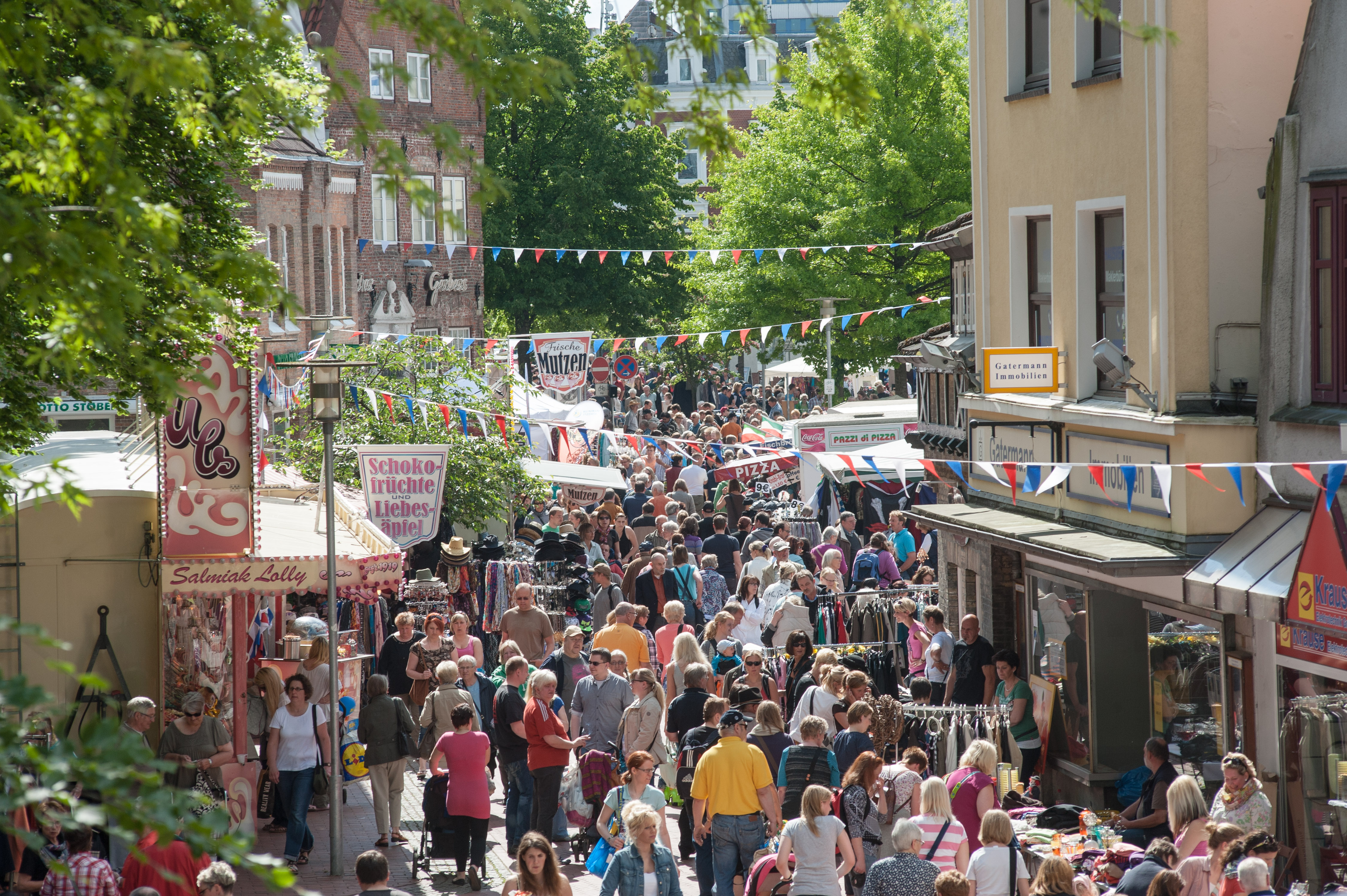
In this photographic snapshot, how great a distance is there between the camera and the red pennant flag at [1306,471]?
31.1 ft

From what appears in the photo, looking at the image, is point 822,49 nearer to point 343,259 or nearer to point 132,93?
point 132,93

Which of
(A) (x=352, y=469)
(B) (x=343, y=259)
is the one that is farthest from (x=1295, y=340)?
(B) (x=343, y=259)

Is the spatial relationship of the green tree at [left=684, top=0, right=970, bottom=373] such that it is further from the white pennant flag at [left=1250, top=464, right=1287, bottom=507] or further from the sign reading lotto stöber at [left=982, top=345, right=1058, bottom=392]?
the white pennant flag at [left=1250, top=464, right=1287, bottom=507]

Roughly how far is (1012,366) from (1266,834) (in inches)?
251

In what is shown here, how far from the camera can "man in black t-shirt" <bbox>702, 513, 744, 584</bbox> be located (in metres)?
20.7

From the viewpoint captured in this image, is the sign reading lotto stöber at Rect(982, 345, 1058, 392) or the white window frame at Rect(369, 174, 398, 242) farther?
the white window frame at Rect(369, 174, 398, 242)

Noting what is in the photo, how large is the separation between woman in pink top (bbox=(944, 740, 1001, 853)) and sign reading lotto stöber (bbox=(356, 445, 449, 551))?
882 centimetres

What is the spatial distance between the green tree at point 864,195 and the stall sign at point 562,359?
267 inches

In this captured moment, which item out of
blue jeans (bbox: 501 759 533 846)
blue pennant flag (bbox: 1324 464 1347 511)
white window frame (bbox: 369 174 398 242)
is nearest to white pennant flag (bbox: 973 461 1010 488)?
blue pennant flag (bbox: 1324 464 1347 511)

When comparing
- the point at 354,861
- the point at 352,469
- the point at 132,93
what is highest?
the point at 132,93

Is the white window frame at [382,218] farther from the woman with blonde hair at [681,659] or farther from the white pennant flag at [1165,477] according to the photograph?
the white pennant flag at [1165,477]

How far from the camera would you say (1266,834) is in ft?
27.2

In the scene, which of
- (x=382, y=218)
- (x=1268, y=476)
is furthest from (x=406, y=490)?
(x=382, y=218)

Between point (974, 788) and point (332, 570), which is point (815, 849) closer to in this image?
point (974, 788)
